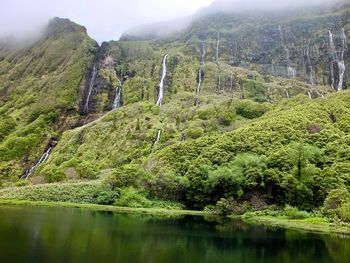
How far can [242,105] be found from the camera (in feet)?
649

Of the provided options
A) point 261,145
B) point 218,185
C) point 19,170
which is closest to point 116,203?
point 218,185

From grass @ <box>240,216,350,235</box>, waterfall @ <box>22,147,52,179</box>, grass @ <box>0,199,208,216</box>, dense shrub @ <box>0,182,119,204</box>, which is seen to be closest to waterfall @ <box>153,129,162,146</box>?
dense shrub @ <box>0,182,119,204</box>

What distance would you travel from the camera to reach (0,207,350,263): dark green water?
137 feet

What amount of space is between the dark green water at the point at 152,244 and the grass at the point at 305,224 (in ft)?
28.2

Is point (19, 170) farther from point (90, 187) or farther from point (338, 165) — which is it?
point (338, 165)

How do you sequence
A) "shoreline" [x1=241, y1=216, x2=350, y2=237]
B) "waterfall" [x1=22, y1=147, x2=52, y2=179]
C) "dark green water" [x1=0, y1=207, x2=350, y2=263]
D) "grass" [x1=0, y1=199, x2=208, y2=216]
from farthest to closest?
1. "waterfall" [x1=22, y1=147, x2=52, y2=179]
2. "grass" [x1=0, y1=199, x2=208, y2=216]
3. "shoreline" [x1=241, y1=216, x2=350, y2=237]
4. "dark green water" [x1=0, y1=207, x2=350, y2=263]

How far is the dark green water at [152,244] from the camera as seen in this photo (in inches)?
1645

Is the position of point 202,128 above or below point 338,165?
above

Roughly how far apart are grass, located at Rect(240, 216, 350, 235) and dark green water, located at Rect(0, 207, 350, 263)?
339 inches

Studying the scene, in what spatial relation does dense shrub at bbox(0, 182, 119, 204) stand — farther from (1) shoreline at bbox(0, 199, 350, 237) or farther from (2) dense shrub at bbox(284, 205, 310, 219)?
(2) dense shrub at bbox(284, 205, 310, 219)

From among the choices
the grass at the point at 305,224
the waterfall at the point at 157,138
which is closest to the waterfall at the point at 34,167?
the waterfall at the point at 157,138

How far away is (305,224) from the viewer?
86.1 m

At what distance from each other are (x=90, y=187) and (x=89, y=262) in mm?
92033

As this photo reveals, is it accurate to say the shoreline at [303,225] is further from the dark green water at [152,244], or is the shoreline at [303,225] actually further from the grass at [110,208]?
the grass at [110,208]
